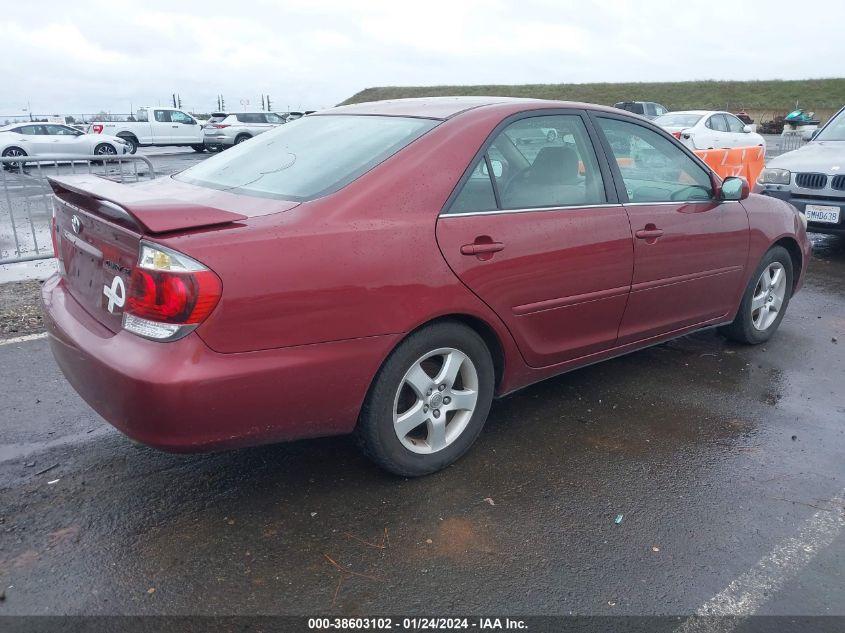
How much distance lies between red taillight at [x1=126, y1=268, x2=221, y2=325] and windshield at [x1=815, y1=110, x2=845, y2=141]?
353 inches

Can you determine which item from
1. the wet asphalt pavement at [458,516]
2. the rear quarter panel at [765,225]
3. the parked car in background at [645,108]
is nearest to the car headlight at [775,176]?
the rear quarter panel at [765,225]

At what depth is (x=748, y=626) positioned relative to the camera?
2.40 metres

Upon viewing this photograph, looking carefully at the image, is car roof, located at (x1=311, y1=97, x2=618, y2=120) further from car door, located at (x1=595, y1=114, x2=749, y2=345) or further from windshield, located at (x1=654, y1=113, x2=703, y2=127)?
windshield, located at (x1=654, y1=113, x2=703, y2=127)

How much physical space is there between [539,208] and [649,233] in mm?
815

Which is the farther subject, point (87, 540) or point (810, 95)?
point (810, 95)

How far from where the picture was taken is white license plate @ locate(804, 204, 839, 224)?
25.9 ft

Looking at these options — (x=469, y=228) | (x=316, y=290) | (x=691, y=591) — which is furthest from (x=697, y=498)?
(x=316, y=290)

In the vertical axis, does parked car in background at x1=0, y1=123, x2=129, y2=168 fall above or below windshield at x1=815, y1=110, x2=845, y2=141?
below

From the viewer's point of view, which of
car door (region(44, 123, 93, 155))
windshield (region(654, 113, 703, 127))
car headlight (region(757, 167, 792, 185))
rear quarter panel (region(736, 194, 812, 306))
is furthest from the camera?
car door (region(44, 123, 93, 155))

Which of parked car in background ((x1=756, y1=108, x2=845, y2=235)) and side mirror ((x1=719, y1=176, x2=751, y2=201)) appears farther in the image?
parked car in background ((x1=756, y1=108, x2=845, y2=235))

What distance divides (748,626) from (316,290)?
1881 millimetres

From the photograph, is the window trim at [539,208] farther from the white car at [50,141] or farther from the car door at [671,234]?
the white car at [50,141]

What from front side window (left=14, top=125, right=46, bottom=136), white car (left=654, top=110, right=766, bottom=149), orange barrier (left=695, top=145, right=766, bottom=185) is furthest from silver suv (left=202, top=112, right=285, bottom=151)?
orange barrier (left=695, top=145, right=766, bottom=185)

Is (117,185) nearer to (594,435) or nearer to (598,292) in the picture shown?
(598,292)
